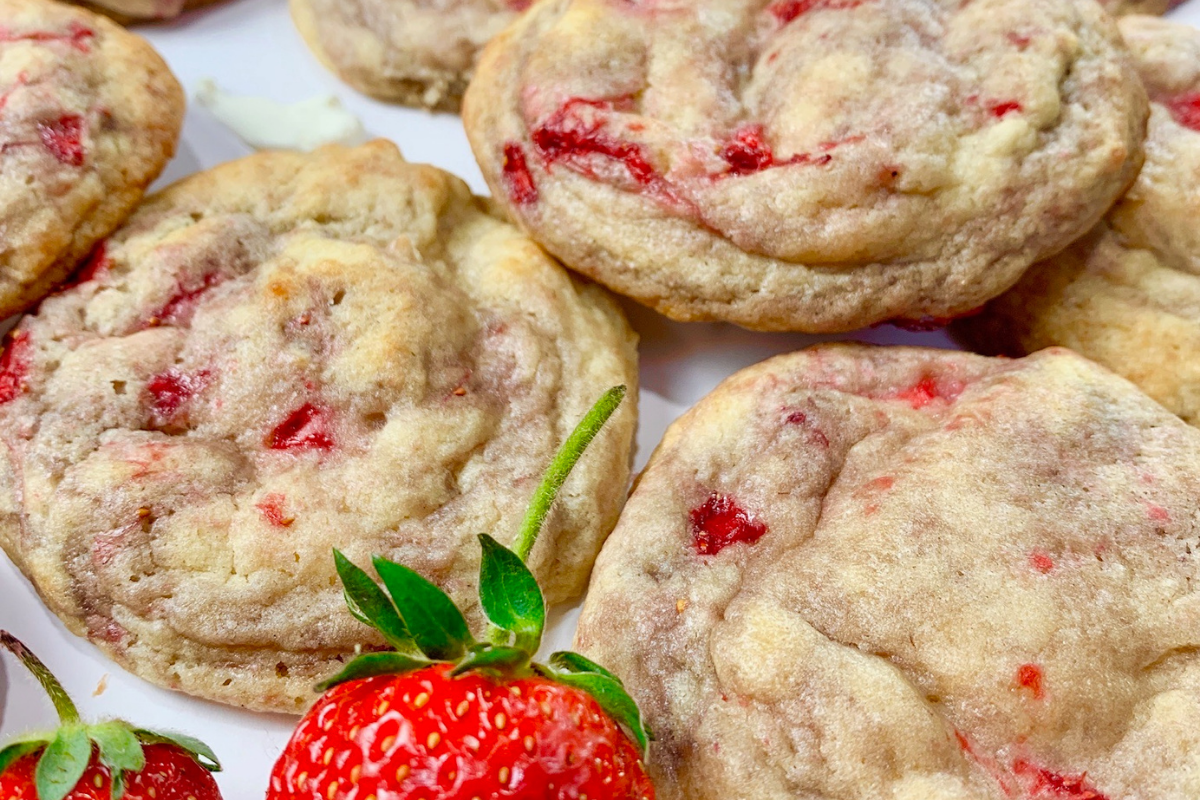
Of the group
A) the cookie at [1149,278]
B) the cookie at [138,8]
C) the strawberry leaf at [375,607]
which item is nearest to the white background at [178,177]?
the cookie at [138,8]

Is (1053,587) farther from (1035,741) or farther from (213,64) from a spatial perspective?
(213,64)

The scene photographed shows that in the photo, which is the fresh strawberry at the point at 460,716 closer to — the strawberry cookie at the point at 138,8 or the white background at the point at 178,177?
the white background at the point at 178,177

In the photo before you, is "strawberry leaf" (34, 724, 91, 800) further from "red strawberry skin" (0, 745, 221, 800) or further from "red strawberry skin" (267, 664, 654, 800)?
"red strawberry skin" (267, 664, 654, 800)

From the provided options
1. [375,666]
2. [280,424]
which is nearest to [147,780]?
[375,666]

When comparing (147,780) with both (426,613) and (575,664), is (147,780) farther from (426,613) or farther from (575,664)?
(575,664)

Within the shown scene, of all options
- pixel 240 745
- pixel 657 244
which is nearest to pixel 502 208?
pixel 657 244

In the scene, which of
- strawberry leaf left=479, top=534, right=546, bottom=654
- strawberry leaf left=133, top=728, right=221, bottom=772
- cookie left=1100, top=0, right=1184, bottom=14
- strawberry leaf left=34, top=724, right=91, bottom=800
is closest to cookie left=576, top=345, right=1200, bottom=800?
strawberry leaf left=479, top=534, right=546, bottom=654
